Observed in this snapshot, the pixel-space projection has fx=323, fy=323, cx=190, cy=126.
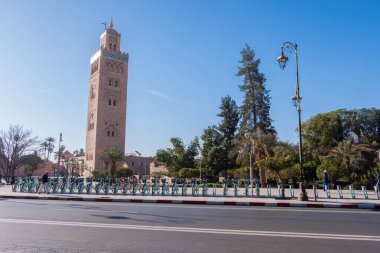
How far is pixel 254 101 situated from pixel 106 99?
36.6 metres

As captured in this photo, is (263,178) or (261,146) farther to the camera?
(263,178)

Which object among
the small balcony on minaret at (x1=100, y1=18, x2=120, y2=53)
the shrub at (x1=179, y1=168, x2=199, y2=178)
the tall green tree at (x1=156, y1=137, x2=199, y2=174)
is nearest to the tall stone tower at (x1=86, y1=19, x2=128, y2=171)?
the small balcony on minaret at (x1=100, y1=18, x2=120, y2=53)

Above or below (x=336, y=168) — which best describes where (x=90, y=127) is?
above

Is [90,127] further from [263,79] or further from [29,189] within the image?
[29,189]

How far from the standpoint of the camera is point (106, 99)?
7075cm

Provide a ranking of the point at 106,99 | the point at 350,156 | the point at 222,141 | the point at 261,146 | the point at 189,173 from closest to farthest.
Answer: the point at 350,156 < the point at 261,146 < the point at 189,173 < the point at 222,141 < the point at 106,99

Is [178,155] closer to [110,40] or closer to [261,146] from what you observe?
[261,146]

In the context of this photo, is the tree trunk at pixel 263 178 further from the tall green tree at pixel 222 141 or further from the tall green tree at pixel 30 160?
the tall green tree at pixel 30 160

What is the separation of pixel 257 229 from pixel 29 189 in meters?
20.1

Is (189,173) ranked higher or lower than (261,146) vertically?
lower

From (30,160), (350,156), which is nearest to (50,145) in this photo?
(30,160)

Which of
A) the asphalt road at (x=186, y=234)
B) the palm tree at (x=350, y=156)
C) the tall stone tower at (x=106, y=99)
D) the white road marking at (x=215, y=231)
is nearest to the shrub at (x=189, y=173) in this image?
the palm tree at (x=350, y=156)

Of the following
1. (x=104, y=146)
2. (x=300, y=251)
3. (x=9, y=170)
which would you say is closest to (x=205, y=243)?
(x=300, y=251)

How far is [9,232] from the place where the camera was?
21.9ft
